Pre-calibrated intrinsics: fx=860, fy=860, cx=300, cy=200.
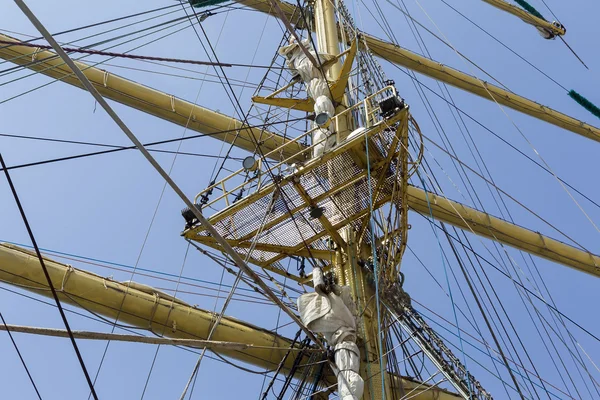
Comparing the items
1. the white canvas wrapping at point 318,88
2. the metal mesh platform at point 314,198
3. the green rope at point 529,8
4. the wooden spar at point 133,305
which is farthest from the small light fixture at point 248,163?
the green rope at point 529,8

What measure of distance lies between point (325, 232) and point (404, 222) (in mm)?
832

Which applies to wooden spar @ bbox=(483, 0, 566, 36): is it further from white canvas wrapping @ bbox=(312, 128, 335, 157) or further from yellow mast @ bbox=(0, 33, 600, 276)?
white canvas wrapping @ bbox=(312, 128, 335, 157)

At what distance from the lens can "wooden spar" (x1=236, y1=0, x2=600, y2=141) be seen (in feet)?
48.0

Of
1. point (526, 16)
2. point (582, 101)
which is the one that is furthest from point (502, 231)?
point (526, 16)

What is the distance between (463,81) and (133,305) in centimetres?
845

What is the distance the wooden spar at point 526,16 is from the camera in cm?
1705

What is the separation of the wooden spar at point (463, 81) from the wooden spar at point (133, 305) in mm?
6688

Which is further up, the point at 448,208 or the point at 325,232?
the point at 448,208

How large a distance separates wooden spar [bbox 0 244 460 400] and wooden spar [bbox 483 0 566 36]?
33.0ft

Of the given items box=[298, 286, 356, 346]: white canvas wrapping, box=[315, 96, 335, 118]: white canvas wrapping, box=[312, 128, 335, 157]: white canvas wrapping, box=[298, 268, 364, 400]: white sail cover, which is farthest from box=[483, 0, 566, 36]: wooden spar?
box=[298, 286, 356, 346]: white canvas wrapping

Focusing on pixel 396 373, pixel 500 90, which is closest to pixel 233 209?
pixel 396 373

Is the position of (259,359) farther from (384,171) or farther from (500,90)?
(500,90)

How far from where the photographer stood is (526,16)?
1728 cm

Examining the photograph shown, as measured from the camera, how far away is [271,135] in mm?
11469
